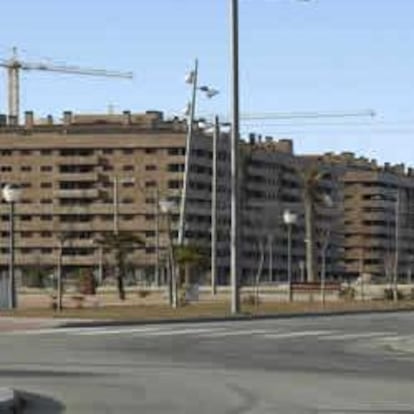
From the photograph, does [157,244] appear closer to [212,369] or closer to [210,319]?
[210,319]

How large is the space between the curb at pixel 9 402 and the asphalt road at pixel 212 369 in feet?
1.03

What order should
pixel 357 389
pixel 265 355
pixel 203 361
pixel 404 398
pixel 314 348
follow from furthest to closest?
pixel 314 348 → pixel 265 355 → pixel 203 361 → pixel 357 389 → pixel 404 398

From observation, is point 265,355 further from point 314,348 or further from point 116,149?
point 116,149

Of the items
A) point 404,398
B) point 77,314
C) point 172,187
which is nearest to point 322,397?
point 404,398

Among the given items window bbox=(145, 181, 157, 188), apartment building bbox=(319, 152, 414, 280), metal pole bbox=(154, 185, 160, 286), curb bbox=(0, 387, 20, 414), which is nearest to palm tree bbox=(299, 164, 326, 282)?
metal pole bbox=(154, 185, 160, 286)

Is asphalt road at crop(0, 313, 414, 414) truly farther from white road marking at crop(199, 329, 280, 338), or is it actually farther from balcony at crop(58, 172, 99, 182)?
balcony at crop(58, 172, 99, 182)

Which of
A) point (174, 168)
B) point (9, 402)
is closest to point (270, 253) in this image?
point (174, 168)

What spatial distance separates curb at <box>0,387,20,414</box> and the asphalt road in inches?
12.3

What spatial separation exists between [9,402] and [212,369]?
24.5 feet

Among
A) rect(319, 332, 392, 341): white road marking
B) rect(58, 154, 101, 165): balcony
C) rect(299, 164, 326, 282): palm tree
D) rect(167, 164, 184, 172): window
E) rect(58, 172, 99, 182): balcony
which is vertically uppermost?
rect(58, 154, 101, 165): balcony

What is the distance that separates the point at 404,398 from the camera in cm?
1820

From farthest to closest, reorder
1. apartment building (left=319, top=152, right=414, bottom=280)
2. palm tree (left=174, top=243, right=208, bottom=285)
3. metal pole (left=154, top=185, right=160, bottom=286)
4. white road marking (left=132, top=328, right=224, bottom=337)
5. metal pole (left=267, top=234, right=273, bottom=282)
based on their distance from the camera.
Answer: apartment building (left=319, top=152, right=414, bottom=280)
metal pole (left=267, top=234, right=273, bottom=282)
metal pole (left=154, top=185, right=160, bottom=286)
palm tree (left=174, top=243, right=208, bottom=285)
white road marking (left=132, top=328, right=224, bottom=337)

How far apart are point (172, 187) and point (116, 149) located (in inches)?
422

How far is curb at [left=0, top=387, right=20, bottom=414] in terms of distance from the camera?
16234mm
